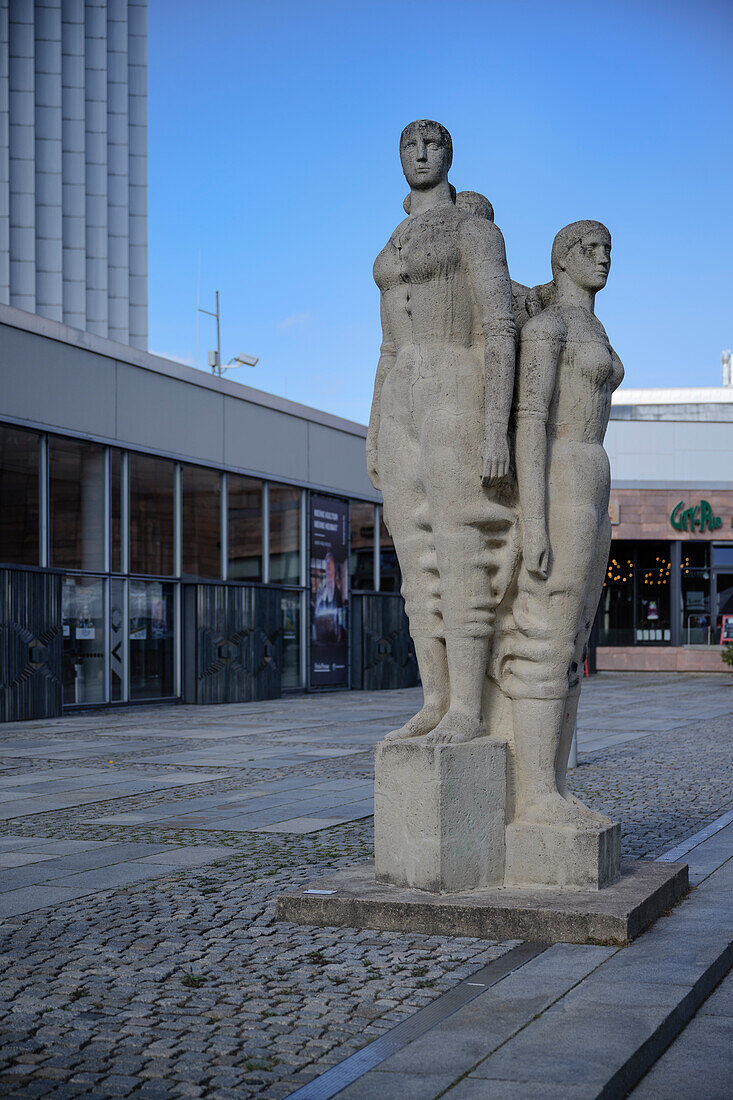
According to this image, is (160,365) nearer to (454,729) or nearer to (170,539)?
(170,539)

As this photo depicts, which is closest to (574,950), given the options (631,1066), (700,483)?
(631,1066)

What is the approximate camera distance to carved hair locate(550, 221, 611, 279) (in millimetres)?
6215

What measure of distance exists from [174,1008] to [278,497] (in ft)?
70.6

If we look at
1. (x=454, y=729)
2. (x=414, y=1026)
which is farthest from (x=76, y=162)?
(x=414, y=1026)

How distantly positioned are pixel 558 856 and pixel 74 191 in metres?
69.7

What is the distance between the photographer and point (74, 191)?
70250mm

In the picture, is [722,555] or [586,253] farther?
[722,555]

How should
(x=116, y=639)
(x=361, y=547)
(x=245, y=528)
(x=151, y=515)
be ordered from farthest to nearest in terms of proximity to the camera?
(x=361, y=547)
(x=245, y=528)
(x=151, y=515)
(x=116, y=639)

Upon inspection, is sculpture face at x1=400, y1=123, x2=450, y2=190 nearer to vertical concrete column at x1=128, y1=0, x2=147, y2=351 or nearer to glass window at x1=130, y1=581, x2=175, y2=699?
glass window at x1=130, y1=581, x2=175, y2=699

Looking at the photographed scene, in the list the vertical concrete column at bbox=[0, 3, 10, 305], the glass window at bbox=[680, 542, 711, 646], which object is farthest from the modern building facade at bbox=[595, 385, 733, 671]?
the vertical concrete column at bbox=[0, 3, 10, 305]

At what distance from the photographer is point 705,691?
27.5 metres

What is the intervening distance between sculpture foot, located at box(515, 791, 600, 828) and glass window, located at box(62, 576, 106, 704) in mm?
14635

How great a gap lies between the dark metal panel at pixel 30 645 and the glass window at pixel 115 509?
190 cm

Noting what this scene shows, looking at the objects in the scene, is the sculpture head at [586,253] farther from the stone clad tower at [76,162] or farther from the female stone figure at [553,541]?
the stone clad tower at [76,162]
